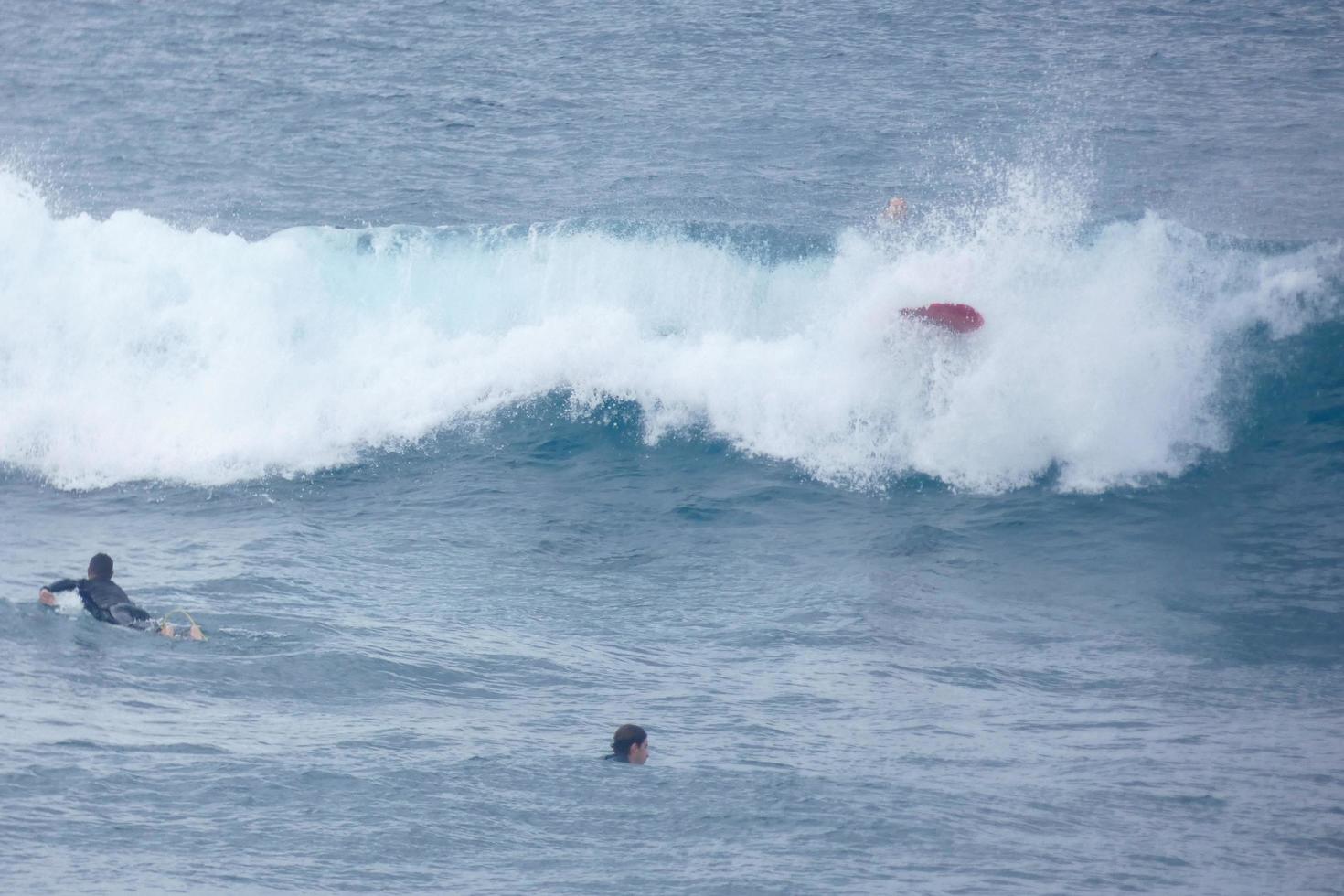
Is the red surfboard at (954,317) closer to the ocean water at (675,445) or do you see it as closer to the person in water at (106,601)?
the ocean water at (675,445)

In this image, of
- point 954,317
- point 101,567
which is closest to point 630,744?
point 101,567

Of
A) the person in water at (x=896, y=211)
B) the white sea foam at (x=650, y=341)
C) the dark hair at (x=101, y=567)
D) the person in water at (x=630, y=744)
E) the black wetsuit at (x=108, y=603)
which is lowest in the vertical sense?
the person in water at (x=630, y=744)

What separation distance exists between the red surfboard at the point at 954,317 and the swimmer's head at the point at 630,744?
8.36 metres

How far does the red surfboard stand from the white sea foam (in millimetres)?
129

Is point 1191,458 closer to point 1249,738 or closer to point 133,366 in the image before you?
point 1249,738

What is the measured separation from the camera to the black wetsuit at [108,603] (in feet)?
40.6

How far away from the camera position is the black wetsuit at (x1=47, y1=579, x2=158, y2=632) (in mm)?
12375

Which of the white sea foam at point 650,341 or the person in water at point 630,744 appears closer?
the person in water at point 630,744

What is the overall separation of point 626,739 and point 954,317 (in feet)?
28.0

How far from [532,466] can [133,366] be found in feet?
17.9

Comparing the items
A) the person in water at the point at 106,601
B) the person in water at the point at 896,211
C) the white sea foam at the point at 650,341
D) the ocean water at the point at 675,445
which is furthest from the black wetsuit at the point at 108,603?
the person in water at the point at 896,211

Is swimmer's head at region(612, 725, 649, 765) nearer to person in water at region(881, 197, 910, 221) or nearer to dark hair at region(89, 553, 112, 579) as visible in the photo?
dark hair at region(89, 553, 112, 579)

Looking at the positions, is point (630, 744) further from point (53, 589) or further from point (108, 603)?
point (53, 589)

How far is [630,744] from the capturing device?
407 inches
